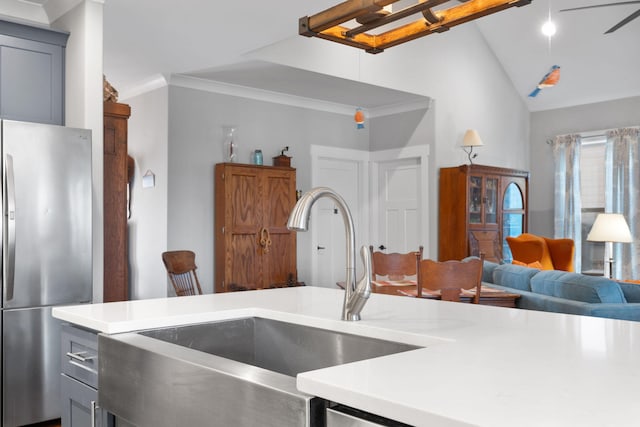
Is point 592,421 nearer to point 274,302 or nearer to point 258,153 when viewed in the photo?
point 274,302

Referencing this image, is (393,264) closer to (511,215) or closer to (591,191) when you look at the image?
(511,215)

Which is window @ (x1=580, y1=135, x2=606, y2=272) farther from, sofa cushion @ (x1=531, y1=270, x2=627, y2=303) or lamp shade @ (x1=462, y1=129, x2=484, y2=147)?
sofa cushion @ (x1=531, y1=270, x2=627, y2=303)

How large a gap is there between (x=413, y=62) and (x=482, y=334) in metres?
5.63

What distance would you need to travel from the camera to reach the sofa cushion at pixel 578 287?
11.2ft

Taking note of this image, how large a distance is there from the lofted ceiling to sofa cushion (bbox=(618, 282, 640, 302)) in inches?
112

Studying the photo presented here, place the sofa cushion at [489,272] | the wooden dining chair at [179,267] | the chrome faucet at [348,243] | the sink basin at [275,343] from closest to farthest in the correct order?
the chrome faucet at [348,243]
the sink basin at [275,343]
the sofa cushion at [489,272]
the wooden dining chair at [179,267]

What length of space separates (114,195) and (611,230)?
16.1 feet

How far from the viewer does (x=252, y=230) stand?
5820 mm

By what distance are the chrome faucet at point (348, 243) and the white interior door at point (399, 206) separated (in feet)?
18.1

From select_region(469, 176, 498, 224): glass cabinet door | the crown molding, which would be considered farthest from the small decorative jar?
select_region(469, 176, 498, 224): glass cabinet door

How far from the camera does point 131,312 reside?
1.86 metres

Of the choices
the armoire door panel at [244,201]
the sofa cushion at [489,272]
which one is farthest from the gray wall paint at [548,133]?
the armoire door panel at [244,201]

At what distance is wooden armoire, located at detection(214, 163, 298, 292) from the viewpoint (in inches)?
224

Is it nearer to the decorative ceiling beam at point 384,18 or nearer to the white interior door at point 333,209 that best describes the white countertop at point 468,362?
the decorative ceiling beam at point 384,18
